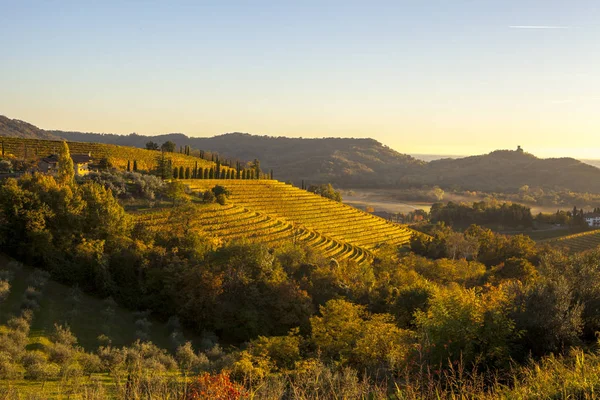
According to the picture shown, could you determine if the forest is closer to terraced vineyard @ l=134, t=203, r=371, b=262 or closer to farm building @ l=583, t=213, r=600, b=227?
terraced vineyard @ l=134, t=203, r=371, b=262

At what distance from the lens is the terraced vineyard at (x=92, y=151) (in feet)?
211

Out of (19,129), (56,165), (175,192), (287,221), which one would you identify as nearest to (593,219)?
(287,221)

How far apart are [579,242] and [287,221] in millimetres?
63014

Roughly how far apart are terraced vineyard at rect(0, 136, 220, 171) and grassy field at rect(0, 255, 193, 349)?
42.2 m

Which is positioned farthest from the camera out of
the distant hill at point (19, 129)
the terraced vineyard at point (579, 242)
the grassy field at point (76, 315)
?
the distant hill at point (19, 129)

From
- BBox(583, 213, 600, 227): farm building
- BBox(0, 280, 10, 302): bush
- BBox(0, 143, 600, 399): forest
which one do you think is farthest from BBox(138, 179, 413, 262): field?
BBox(583, 213, 600, 227): farm building

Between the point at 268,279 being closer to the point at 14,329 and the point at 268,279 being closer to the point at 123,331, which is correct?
the point at 123,331

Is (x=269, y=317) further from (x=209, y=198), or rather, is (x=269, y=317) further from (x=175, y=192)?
(x=209, y=198)

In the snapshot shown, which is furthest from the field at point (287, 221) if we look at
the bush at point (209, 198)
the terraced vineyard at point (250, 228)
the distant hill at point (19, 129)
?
the distant hill at point (19, 129)

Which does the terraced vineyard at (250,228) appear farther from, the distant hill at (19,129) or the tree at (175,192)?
the distant hill at (19,129)

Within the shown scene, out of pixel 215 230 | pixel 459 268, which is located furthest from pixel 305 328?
pixel 459 268

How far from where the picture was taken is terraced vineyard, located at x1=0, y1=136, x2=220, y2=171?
64438mm

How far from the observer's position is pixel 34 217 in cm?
2644

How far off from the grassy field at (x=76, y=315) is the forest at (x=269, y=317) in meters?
0.55
